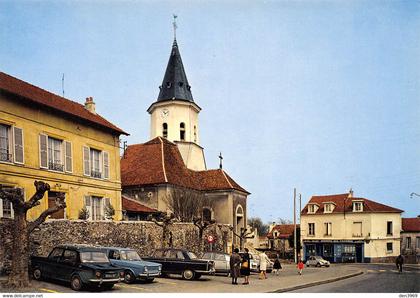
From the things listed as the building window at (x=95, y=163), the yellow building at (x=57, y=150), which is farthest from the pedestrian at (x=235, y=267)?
the building window at (x=95, y=163)

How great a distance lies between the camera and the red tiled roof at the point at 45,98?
22.4 m

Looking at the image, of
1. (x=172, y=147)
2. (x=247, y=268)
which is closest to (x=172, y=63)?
(x=172, y=147)

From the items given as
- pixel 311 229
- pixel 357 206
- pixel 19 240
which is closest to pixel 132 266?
pixel 19 240

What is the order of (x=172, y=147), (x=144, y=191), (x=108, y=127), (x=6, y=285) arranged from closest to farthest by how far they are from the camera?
(x=6, y=285) → (x=108, y=127) → (x=144, y=191) → (x=172, y=147)

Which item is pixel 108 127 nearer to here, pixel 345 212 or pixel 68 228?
pixel 68 228

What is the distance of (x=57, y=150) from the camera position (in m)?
25.4

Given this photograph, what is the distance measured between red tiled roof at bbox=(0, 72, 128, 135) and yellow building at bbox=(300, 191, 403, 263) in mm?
37184

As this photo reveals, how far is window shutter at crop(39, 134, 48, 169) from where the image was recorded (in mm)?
23719

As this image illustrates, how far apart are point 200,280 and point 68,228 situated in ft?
21.8

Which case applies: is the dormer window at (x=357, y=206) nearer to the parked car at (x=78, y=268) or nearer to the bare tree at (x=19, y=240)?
the parked car at (x=78, y=268)

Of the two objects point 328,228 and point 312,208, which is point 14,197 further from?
point 312,208

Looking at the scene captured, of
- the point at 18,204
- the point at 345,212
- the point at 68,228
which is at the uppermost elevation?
the point at 18,204

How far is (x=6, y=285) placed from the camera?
14.7 meters

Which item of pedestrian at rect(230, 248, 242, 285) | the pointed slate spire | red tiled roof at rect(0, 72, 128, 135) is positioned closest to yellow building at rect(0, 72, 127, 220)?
red tiled roof at rect(0, 72, 128, 135)
